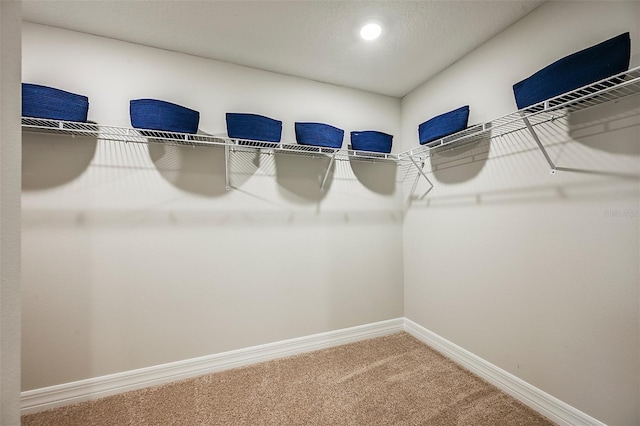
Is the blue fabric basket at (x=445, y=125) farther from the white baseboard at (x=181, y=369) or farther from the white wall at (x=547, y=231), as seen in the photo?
the white baseboard at (x=181, y=369)

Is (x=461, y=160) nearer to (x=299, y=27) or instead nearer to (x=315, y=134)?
(x=315, y=134)

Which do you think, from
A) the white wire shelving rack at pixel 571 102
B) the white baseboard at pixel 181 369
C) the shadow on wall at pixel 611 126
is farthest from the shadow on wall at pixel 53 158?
the shadow on wall at pixel 611 126

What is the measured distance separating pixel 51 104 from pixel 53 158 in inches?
13.6

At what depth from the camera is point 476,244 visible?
1.81 meters

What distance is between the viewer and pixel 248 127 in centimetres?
172

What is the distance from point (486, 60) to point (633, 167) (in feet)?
3.51

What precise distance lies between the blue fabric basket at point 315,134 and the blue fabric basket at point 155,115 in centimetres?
77

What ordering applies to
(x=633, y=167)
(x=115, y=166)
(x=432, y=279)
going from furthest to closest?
1. (x=432, y=279)
2. (x=115, y=166)
3. (x=633, y=167)

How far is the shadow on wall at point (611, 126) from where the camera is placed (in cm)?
114

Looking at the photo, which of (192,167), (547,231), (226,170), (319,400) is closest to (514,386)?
(547,231)

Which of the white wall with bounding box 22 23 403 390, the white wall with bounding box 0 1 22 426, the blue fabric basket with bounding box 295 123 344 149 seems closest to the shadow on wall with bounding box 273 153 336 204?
the white wall with bounding box 22 23 403 390

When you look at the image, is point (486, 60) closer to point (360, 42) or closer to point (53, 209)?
point (360, 42)

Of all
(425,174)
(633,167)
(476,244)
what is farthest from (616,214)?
(425,174)

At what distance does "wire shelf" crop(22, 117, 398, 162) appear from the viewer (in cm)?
146
